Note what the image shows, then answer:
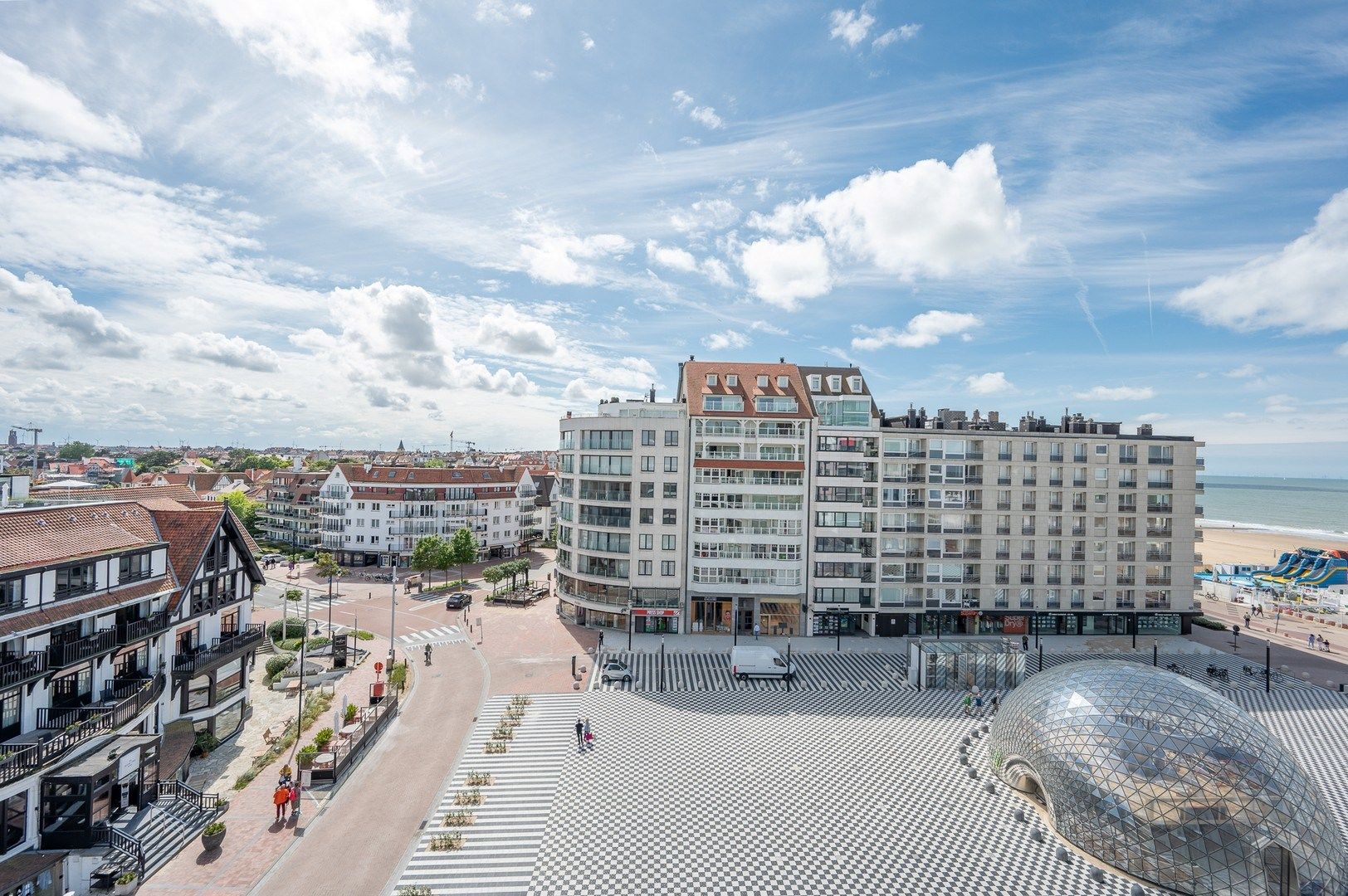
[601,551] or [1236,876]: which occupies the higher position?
[601,551]

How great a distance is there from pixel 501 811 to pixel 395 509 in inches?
2733

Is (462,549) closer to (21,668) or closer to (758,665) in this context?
(758,665)

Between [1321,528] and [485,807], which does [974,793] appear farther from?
[1321,528]

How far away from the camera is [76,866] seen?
22.2 meters

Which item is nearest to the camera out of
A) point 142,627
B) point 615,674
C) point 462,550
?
point 142,627

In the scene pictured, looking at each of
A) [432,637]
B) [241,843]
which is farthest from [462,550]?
[241,843]

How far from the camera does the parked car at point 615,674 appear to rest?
4384cm

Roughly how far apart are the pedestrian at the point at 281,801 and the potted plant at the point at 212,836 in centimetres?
195

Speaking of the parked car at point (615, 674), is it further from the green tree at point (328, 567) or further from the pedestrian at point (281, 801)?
the green tree at point (328, 567)

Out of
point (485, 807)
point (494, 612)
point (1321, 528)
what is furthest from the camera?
point (1321, 528)

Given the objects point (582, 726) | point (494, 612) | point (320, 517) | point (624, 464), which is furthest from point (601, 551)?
point (320, 517)

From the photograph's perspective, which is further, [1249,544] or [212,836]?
[1249,544]

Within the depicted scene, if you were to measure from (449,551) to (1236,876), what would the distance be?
70.8 meters

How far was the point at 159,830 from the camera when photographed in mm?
24766
